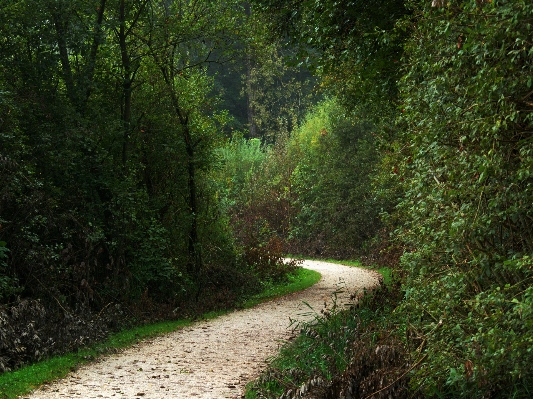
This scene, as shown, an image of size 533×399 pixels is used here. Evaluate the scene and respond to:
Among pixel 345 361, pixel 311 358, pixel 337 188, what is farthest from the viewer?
pixel 337 188

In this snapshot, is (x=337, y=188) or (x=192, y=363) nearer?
(x=192, y=363)

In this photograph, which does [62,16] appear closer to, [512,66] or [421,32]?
[421,32]

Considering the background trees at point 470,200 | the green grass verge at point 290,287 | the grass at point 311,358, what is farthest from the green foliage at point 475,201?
the green grass verge at point 290,287

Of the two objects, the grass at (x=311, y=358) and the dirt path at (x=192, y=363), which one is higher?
the grass at (x=311, y=358)

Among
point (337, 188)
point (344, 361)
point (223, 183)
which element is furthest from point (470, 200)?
point (337, 188)

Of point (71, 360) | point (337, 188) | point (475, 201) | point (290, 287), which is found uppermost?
point (337, 188)

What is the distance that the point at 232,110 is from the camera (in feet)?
170

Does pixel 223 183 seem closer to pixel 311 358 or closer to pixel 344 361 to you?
pixel 311 358

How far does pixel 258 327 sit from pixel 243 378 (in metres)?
4.07

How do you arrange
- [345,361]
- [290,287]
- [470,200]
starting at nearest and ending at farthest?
[470,200] → [345,361] → [290,287]

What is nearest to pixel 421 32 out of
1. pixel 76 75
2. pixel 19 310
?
pixel 19 310

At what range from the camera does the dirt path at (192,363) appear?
8266 mm

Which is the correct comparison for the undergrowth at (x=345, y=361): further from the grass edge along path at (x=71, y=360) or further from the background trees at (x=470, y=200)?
the grass edge along path at (x=71, y=360)

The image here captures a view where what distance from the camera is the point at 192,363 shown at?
32.6 feet
